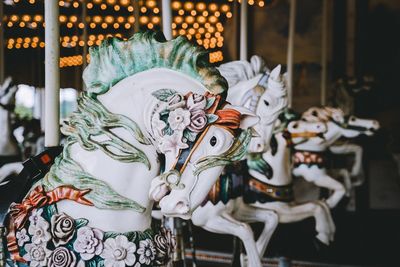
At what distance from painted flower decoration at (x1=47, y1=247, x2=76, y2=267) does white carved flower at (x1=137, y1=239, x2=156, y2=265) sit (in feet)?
0.54

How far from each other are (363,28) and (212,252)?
6302mm

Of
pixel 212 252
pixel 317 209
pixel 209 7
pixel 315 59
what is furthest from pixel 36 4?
pixel 315 59

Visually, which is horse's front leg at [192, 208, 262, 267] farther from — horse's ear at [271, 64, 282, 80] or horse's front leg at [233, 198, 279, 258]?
horse's ear at [271, 64, 282, 80]

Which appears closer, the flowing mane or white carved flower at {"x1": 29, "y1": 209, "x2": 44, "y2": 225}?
white carved flower at {"x1": 29, "y1": 209, "x2": 44, "y2": 225}

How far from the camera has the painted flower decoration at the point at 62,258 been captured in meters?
1.51

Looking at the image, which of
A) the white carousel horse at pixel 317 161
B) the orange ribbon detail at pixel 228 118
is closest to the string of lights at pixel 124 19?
the white carousel horse at pixel 317 161

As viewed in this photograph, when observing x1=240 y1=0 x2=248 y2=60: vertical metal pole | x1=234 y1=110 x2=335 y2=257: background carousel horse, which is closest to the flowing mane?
x1=240 y1=0 x2=248 y2=60: vertical metal pole

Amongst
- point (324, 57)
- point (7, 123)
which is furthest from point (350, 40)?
point (7, 123)

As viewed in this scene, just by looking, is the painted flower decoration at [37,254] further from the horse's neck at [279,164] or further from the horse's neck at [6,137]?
the horse's neck at [6,137]

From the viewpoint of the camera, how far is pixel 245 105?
10.2 ft

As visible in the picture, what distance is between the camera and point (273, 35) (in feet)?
33.9

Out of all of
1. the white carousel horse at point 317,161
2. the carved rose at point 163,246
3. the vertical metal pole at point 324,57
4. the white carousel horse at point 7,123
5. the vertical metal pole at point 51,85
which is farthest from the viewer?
the vertical metal pole at point 324,57

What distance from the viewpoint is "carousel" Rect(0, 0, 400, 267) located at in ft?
4.94

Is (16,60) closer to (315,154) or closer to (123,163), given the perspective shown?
(315,154)
